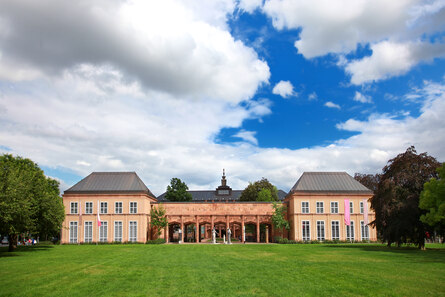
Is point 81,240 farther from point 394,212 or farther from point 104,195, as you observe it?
point 394,212

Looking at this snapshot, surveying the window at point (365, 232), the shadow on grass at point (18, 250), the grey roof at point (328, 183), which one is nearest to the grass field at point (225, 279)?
the shadow on grass at point (18, 250)

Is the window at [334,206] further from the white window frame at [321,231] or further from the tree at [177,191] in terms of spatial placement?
the tree at [177,191]

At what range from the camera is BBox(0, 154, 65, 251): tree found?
1136 inches

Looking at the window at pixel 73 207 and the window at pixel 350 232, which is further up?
the window at pixel 73 207

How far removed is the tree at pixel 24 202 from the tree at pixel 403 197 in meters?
32.6

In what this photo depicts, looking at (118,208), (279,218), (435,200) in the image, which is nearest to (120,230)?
(118,208)

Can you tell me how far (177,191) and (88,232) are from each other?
29.9 m

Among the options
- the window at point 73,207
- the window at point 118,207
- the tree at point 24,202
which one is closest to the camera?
the tree at point 24,202

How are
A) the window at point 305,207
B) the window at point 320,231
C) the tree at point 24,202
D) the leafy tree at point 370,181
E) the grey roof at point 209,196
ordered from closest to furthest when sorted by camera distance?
the tree at point 24,202, the window at point 320,231, the window at point 305,207, the leafy tree at point 370,181, the grey roof at point 209,196

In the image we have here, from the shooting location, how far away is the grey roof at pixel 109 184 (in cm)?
5472

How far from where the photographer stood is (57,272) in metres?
19.2

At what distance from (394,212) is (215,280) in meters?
26.7

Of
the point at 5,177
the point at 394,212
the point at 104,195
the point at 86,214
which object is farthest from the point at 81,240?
the point at 394,212

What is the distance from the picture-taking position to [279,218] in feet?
180
